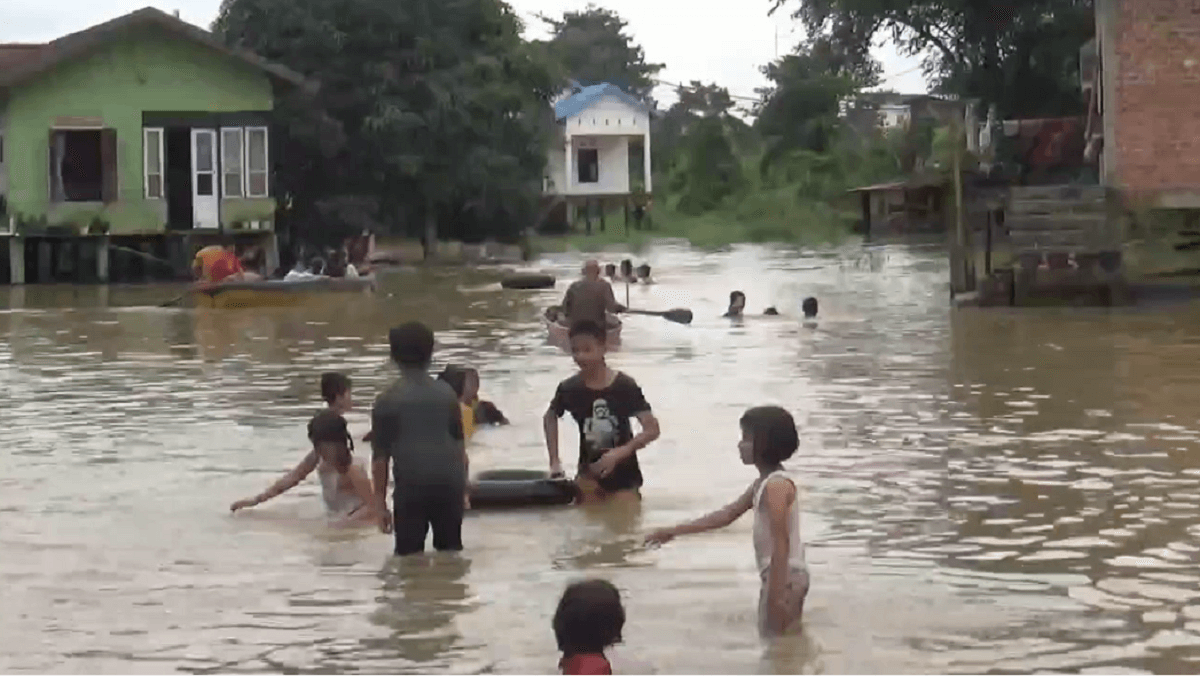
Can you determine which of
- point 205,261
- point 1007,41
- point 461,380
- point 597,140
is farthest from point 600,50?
point 461,380

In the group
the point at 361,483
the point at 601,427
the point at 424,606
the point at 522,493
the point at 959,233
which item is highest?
the point at 959,233

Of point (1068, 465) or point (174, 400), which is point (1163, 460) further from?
point (174, 400)

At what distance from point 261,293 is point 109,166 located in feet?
38.7

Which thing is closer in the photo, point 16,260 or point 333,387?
point 333,387

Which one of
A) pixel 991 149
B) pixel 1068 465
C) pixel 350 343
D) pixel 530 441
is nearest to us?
pixel 1068 465

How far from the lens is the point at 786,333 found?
2658 centimetres

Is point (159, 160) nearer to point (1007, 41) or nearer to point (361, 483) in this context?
point (1007, 41)

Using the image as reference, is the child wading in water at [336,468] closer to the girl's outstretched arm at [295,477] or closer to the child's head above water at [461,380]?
the girl's outstretched arm at [295,477]

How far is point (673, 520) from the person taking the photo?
455 inches

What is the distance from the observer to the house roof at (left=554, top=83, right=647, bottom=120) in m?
80.6

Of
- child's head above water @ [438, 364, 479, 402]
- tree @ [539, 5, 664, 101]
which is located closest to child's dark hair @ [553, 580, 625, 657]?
child's head above water @ [438, 364, 479, 402]

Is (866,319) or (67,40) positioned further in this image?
(67,40)

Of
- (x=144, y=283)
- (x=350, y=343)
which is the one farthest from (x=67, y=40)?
(x=350, y=343)

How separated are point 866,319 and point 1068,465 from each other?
15.7 m
